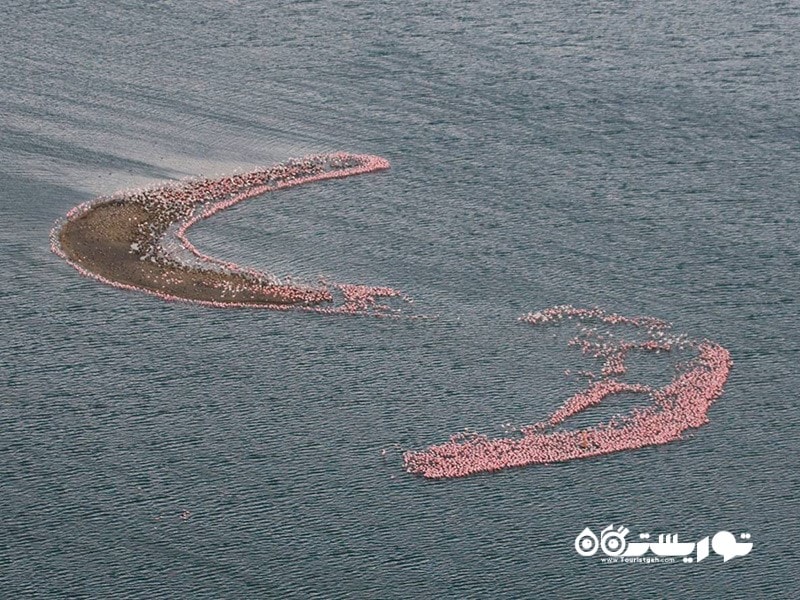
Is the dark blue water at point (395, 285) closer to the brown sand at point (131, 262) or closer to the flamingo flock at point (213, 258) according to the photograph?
the flamingo flock at point (213, 258)

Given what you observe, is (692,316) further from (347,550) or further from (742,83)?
(742,83)

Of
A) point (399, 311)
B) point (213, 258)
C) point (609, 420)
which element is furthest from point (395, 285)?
point (609, 420)

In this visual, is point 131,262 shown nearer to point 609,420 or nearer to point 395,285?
point 395,285

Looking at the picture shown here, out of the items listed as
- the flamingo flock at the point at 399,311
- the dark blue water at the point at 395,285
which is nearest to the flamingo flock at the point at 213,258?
the flamingo flock at the point at 399,311

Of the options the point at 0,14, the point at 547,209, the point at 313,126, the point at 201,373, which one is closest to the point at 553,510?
the point at 201,373

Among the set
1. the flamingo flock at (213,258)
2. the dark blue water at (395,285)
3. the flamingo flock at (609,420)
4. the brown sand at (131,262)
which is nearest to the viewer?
the dark blue water at (395,285)
